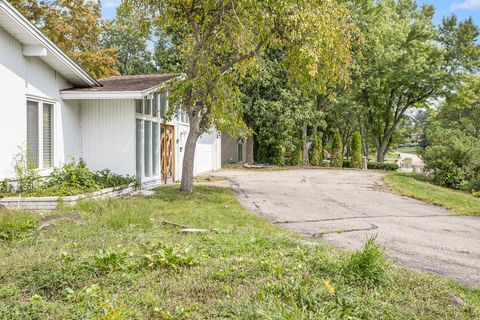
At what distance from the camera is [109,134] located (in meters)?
12.1

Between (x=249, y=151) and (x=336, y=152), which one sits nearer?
(x=249, y=151)

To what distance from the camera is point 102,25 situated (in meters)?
26.0

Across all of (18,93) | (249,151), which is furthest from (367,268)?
(249,151)

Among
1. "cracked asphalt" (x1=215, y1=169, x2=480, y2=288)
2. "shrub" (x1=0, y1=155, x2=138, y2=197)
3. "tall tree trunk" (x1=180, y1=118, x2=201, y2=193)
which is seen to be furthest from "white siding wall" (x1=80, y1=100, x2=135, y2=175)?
"cracked asphalt" (x1=215, y1=169, x2=480, y2=288)

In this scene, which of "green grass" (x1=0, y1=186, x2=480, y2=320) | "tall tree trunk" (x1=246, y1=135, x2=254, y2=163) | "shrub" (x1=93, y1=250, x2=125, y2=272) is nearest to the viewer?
"green grass" (x1=0, y1=186, x2=480, y2=320)

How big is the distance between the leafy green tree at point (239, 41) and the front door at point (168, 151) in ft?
10.4

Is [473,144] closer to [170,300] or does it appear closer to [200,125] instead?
[200,125]

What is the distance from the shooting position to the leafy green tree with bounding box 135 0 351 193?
988cm

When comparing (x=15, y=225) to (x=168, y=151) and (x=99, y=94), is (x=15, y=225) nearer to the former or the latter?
(x=99, y=94)

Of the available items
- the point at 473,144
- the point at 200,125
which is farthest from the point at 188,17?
the point at 473,144

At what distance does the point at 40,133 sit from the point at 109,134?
2.05 metres

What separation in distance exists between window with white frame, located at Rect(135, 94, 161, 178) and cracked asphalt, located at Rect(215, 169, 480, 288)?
10.3ft

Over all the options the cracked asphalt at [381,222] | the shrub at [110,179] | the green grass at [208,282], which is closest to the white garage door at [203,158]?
the cracked asphalt at [381,222]

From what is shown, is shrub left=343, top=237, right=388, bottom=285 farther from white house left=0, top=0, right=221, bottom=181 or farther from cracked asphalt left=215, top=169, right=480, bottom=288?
white house left=0, top=0, right=221, bottom=181
